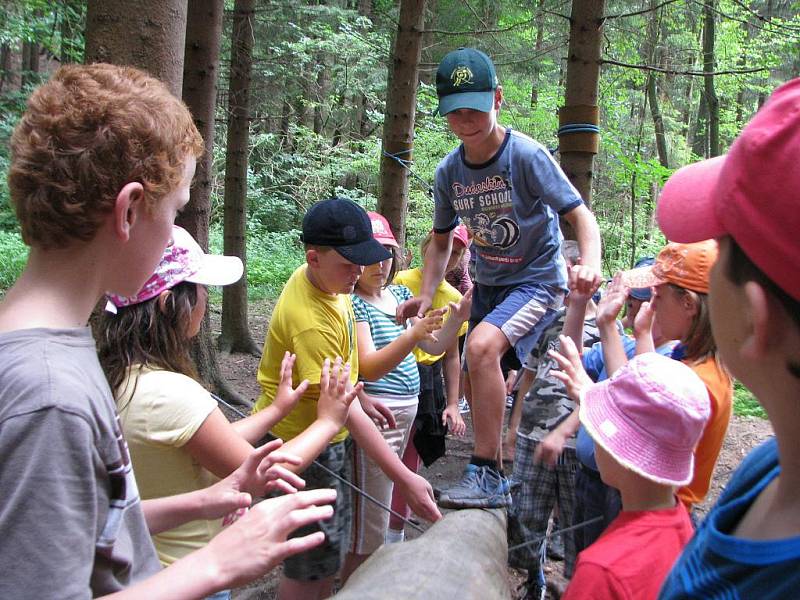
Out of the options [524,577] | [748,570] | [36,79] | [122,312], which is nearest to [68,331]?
[122,312]

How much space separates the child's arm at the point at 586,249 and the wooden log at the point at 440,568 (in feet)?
4.01

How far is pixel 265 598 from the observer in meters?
3.97

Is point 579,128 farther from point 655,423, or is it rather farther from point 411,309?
point 655,423

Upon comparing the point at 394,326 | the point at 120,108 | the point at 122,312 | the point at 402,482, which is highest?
the point at 120,108

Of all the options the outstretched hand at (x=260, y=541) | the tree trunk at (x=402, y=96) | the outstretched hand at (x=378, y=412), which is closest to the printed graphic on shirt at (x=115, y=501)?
the outstretched hand at (x=260, y=541)

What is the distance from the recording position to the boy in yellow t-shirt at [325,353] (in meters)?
3.04

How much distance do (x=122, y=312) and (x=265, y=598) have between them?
97.5 inches

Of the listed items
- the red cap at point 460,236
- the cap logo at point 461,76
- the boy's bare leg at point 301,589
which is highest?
the cap logo at point 461,76

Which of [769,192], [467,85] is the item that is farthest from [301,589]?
[769,192]

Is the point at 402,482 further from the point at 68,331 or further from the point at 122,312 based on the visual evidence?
the point at 68,331

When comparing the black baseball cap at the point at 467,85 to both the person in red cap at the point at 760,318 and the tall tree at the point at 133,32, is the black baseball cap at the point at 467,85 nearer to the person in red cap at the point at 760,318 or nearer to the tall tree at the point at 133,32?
the tall tree at the point at 133,32

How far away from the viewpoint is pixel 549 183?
12.1 feet

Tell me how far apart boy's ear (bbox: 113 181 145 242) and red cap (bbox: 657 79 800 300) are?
105 centimetres

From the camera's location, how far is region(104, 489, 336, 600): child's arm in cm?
133
